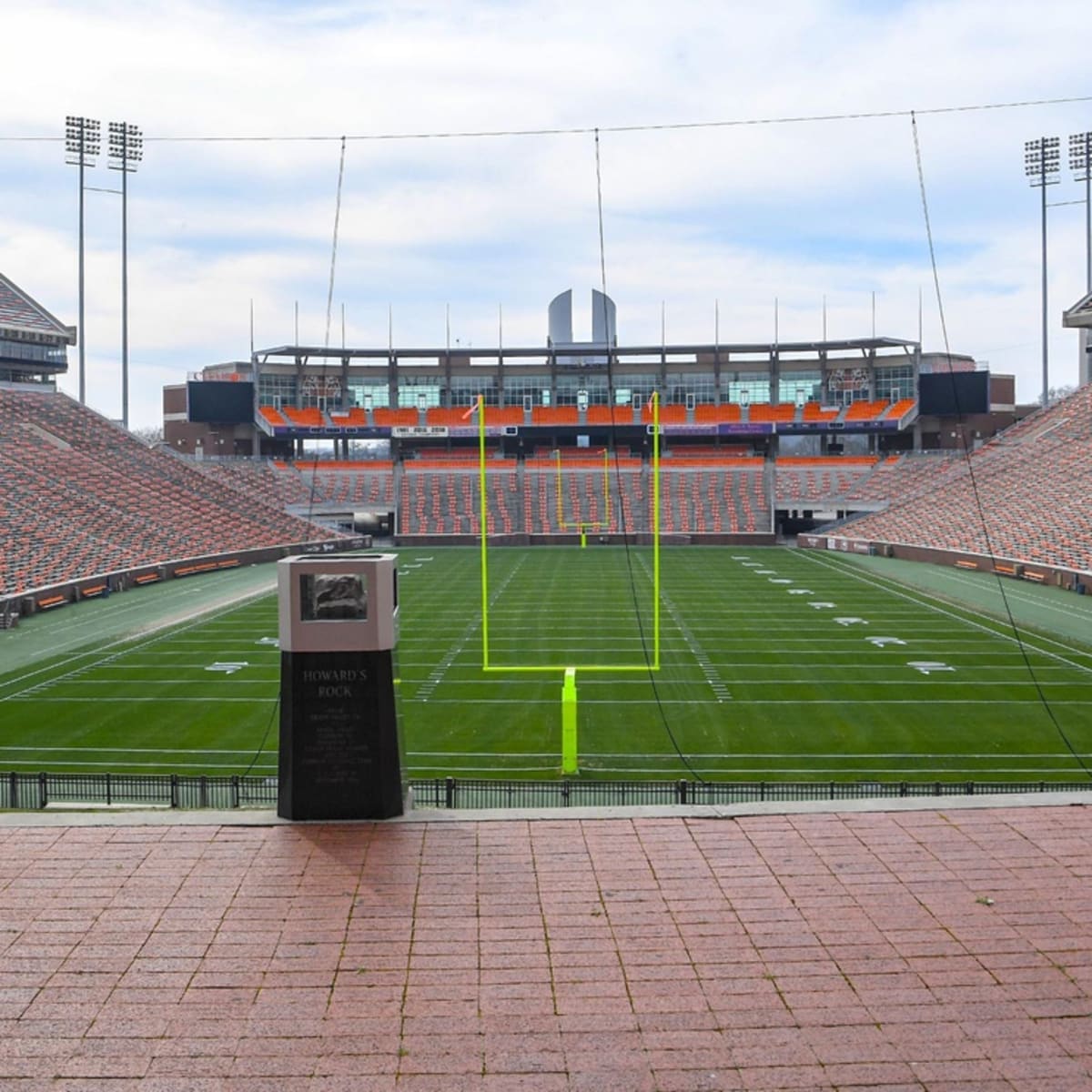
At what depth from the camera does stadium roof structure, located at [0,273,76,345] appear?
1962 inches

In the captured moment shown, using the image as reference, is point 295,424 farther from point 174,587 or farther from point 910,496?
point 910,496

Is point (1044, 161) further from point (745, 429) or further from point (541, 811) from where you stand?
point (541, 811)

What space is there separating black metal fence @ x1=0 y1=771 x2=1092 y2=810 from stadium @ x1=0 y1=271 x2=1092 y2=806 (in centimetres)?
9

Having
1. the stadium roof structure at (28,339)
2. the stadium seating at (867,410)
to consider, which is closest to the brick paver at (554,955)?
the stadium roof structure at (28,339)

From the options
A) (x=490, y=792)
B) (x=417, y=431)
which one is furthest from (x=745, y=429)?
(x=490, y=792)

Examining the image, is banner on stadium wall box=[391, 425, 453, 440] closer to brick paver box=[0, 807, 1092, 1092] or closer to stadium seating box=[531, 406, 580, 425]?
stadium seating box=[531, 406, 580, 425]

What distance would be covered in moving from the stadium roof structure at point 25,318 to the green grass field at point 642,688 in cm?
2406

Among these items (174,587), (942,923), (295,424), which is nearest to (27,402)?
(295,424)

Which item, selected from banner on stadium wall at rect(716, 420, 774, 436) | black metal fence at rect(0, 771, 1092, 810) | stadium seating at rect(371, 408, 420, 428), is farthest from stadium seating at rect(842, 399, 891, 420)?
black metal fence at rect(0, 771, 1092, 810)

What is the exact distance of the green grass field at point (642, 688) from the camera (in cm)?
1477

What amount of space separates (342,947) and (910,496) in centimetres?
4892

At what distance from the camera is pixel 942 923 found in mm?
6434

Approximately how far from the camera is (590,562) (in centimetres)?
4194

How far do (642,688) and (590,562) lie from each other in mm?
22777
